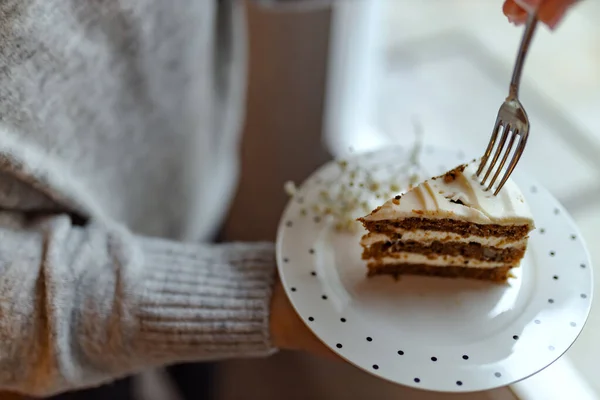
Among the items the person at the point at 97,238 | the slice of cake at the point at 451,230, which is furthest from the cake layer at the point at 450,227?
the person at the point at 97,238

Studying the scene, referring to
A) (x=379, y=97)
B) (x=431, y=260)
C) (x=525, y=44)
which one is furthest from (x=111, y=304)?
(x=379, y=97)

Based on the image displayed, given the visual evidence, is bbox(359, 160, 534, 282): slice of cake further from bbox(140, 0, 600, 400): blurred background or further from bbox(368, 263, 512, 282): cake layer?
bbox(140, 0, 600, 400): blurred background

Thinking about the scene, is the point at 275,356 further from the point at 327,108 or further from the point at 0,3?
the point at 0,3

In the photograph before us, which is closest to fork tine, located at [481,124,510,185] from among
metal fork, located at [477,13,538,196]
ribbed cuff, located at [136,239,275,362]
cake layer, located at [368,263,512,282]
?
metal fork, located at [477,13,538,196]

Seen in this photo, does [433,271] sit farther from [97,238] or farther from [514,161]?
[97,238]

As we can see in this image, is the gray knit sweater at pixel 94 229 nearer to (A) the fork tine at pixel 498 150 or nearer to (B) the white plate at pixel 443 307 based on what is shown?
(B) the white plate at pixel 443 307
